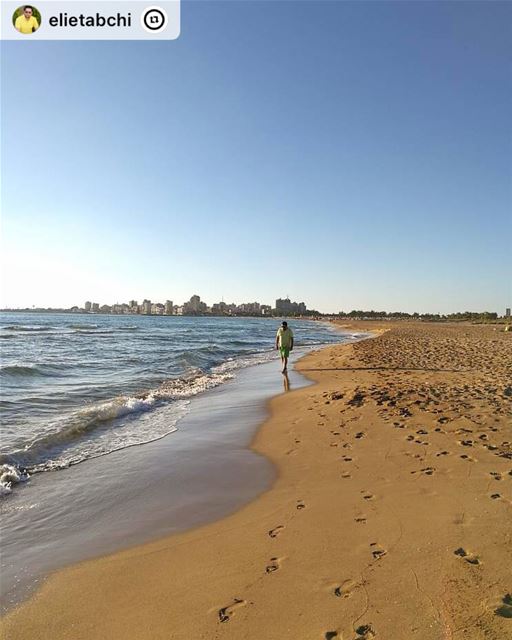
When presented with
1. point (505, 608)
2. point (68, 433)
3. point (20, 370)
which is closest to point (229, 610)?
point (505, 608)

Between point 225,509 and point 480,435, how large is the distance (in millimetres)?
4249

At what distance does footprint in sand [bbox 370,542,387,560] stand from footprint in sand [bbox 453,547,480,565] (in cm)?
57

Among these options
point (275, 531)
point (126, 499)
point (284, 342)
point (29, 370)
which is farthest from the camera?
point (284, 342)

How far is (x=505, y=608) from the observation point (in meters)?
2.69

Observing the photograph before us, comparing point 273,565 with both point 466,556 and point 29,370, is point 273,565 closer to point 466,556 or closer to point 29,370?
point 466,556

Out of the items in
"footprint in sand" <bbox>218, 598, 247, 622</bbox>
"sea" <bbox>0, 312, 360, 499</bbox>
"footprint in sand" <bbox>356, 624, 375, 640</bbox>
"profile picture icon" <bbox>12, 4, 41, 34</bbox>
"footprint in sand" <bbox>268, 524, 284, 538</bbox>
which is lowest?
"sea" <bbox>0, 312, 360, 499</bbox>

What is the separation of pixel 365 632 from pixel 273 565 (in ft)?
3.31

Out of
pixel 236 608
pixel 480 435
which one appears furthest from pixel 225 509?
pixel 480 435

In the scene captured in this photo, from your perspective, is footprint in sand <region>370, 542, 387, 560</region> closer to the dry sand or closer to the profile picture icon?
the dry sand

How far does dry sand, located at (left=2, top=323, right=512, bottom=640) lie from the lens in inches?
108

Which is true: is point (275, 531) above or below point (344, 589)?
below

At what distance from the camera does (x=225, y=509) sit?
4.83 m

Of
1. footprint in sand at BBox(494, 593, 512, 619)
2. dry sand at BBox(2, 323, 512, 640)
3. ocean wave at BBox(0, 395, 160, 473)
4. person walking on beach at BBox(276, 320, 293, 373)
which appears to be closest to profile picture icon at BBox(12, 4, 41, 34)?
ocean wave at BBox(0, 395, 160, 473)

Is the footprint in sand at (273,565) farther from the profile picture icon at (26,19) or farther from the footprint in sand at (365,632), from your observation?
the profile picture icon at (26,19)
